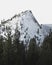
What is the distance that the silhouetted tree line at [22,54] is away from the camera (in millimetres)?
74312

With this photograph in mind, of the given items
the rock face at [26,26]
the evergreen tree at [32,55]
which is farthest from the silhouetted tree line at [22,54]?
the rock face at [26,26]

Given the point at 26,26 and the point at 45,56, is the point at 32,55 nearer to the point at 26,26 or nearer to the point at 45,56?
the point at 45,56

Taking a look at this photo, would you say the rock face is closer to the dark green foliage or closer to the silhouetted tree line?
the dark green foliage

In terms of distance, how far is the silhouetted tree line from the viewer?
74.3 metres

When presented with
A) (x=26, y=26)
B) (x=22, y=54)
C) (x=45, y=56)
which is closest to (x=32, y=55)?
(x=22, y=54)

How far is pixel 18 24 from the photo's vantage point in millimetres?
144250

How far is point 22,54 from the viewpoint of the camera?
3088 inches

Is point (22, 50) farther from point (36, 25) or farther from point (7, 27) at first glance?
point (36, 25)

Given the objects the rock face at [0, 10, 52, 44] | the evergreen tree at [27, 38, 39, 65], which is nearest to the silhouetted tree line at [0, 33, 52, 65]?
the evergreen tree at [27, 38, 39, 65]

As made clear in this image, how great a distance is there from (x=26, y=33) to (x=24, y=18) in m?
21.1

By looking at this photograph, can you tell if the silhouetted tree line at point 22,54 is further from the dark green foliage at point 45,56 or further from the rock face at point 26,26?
the rock face at point 26,26

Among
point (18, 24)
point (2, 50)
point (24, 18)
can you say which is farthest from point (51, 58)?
point (24, 18)

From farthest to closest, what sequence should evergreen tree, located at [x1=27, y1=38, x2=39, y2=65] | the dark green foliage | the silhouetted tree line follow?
the dark green foliage, evergreen tree, located at [x1=27, y1=38, x2=39, y2=65], the silhouetted tree line

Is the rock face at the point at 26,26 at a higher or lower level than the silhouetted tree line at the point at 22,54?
higher
